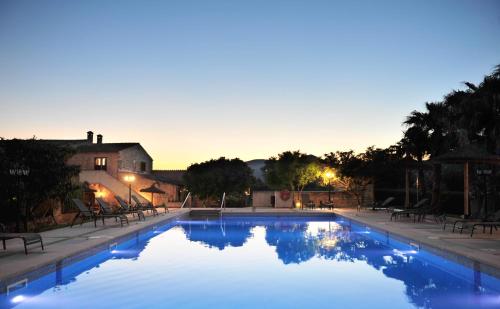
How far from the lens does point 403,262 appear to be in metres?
10.6

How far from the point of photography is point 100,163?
109ft

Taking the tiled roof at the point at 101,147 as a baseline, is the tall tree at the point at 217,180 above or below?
below

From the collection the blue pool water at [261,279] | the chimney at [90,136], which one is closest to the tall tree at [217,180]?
the chimney at [90,136]

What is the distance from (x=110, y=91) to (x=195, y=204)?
48.4 ft

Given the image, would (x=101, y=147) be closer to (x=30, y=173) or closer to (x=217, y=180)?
(x=217, y=180)

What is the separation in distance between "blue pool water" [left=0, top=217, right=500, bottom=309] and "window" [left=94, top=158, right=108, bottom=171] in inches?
818

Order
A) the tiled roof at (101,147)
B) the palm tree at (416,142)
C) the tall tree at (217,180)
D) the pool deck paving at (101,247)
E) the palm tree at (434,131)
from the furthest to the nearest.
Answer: the tall tree at (217,180) < the tiled roof at (101,147) < the palm tree at (416,142) < the palm tree at (434,131) < the pool deck paving at (101,247)

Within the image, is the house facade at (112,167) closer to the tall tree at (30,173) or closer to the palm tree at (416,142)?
the tall tree at (30,173)

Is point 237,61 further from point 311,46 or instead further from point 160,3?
point 160,3

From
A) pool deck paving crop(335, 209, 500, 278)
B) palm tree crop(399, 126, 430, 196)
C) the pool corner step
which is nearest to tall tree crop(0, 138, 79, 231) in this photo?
pool deck paving crop(335, 209, 500, 278)

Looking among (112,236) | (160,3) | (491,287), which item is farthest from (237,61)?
(491,287)

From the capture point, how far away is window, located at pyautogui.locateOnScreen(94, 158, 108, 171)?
1302 inches

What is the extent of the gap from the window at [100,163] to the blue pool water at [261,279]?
20768 millimetres

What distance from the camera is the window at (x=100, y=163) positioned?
3306 centimetres
